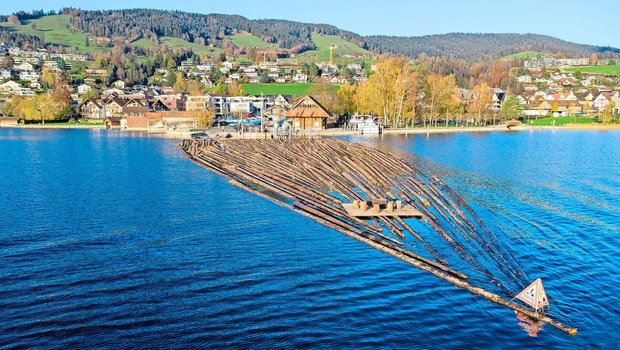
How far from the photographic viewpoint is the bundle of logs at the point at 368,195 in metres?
16.1

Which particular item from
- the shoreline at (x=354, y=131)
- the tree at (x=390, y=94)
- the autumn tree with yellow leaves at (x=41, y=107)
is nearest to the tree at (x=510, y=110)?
the shoreline at (x=354, y=131)

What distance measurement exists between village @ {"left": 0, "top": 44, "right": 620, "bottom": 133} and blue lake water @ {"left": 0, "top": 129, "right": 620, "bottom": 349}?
3407cm

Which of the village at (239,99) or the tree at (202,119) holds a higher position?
the village at (239,99)

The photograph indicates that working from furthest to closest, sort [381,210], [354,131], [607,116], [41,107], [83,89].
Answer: [83,89], [41,107], [607,116], [354,131], [381,210]

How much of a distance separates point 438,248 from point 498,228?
444 centimetres

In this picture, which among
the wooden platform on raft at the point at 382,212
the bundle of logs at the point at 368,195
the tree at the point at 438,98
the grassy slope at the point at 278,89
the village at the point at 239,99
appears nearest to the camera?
the bundle of logs at the point at 368,195

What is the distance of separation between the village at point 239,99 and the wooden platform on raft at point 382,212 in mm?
35181

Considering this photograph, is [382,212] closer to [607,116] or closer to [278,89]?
[607,116]

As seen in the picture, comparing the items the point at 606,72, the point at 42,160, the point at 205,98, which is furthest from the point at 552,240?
the point at 606,72

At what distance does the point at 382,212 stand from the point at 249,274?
8494 millimetres

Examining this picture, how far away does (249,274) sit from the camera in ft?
48.4

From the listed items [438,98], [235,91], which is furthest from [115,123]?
[438,98]

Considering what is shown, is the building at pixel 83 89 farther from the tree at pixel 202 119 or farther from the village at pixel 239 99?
the tree at pixel 202 119

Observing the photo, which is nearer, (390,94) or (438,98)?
(390,94)
